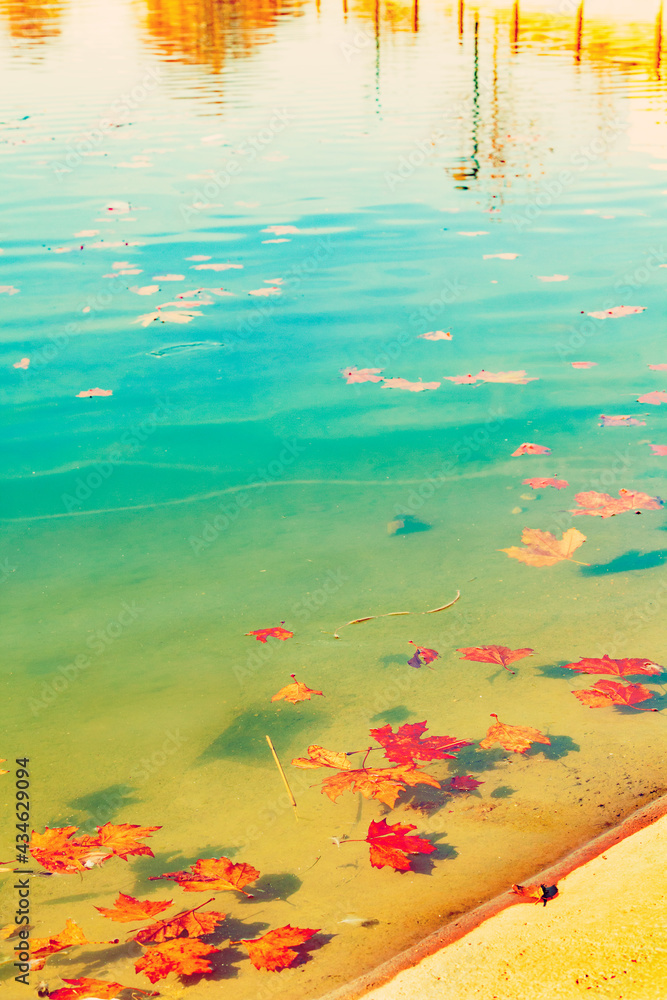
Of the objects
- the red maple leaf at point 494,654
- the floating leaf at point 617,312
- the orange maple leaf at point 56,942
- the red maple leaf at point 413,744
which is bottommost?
the orange maple leaf at point 56,942

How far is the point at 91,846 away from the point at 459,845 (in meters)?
1.19

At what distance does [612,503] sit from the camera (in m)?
4.68

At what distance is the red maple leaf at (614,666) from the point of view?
3445 millimetres

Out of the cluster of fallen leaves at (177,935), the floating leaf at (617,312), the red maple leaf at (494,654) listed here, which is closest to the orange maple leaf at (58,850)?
the cluster of fallen leaves at (177,935)

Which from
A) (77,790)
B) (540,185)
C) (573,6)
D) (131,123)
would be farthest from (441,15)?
(77,790)

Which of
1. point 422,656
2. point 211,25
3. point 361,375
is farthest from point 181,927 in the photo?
point 211,25

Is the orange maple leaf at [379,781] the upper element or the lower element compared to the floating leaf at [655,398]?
lower

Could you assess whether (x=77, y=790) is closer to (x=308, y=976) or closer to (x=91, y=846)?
(x=91, y=846)

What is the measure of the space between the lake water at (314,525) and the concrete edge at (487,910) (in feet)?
0.26

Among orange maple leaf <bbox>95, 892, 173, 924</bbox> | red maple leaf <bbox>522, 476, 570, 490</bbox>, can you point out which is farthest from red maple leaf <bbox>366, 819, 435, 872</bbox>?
red maple leaf <bbox>522, 476, 570, 490</bbox>

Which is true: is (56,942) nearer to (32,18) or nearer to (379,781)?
(379,781)

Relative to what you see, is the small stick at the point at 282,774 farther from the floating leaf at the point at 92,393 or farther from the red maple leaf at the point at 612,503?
the floating leaf at the point at 92,393

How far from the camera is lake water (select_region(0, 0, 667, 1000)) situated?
9.12 ft

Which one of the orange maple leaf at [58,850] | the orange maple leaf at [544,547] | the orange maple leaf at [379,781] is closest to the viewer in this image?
the orange maple leaf at [58,850]
